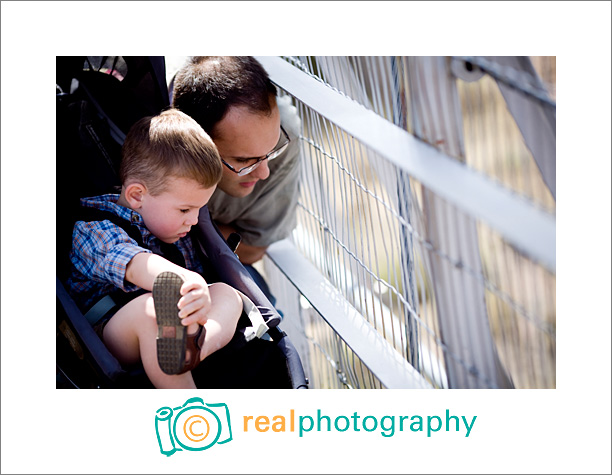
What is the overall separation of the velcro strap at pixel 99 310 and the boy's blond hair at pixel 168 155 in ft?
0.76

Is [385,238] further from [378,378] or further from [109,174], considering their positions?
[109,174]

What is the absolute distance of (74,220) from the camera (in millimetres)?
1410

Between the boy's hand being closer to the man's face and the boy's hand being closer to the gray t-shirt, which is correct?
the man's face

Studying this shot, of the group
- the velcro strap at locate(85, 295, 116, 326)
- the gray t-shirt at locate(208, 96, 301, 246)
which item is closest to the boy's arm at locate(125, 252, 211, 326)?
the velcro strap at locate(85, 295, 116, 326)

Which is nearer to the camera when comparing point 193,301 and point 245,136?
point 193,301

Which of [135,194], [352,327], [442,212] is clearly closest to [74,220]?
[135,194]

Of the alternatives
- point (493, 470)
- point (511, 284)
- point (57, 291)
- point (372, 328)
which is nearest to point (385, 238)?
point (372, 328)

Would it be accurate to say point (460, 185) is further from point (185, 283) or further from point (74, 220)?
point (74, 220)

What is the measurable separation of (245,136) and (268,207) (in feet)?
1.70

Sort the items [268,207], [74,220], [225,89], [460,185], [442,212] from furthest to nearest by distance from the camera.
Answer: [268,207] → [225,89] → [74,220] → [442,212] → [460,185]

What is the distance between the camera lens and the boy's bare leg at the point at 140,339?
1243 millimetres

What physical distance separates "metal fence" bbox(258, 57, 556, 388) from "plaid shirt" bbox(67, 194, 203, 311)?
46 centimetres
